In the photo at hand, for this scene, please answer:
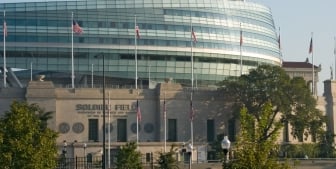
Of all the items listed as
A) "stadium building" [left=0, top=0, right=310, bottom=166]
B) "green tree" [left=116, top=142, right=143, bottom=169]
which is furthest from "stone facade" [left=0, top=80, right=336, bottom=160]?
"green tree" [left=116, top=142, right=143, bottom=169]

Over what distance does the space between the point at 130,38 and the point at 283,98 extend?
29.1 metres

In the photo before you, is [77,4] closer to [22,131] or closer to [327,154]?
[327,154]

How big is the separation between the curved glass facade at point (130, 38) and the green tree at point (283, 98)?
20659 mm

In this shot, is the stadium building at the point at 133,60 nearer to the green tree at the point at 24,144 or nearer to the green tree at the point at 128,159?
the green tree at the point at 128,159

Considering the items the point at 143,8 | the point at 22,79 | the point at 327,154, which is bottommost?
the point at 327,154

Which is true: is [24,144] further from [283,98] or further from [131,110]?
[283,98]

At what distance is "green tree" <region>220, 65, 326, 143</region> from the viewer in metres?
119

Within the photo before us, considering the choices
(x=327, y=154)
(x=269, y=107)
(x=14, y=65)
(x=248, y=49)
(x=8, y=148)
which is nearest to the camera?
(x=269, y=107)

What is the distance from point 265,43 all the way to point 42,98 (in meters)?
47.9

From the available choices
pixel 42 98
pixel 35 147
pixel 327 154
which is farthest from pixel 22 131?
pixel 327 154

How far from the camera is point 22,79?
145 meters

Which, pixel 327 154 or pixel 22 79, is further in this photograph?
pixel 22 79

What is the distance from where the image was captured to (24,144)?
65.2 m

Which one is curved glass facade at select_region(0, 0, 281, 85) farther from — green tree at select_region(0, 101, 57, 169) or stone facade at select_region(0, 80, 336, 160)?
green tree at select_region(0, 101, 57, 169)
